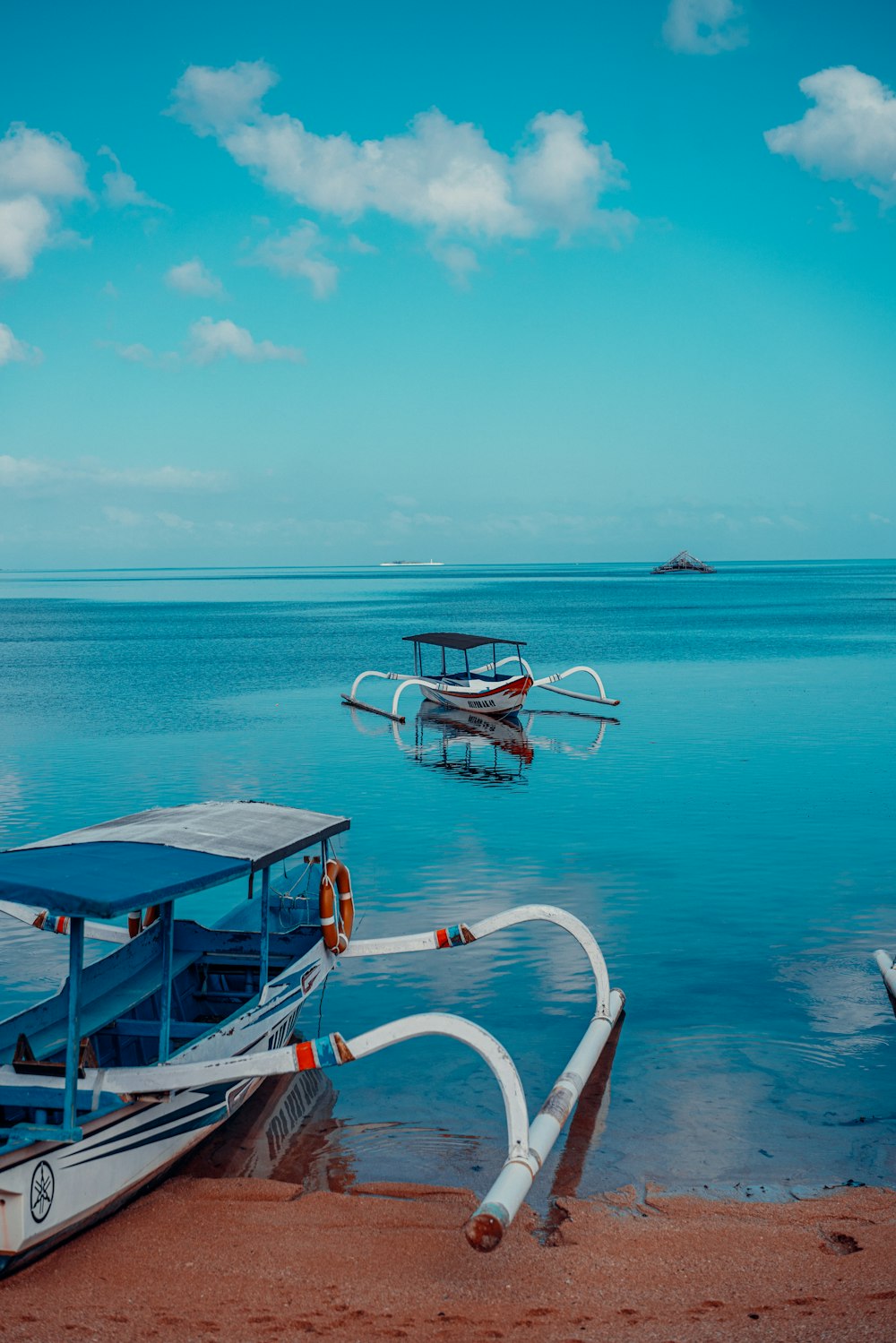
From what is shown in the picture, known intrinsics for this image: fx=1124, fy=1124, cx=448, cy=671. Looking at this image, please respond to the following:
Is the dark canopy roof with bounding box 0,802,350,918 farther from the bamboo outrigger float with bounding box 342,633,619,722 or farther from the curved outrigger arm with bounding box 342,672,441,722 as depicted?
the curved outrigger arm with bounding box 342,672,441,722

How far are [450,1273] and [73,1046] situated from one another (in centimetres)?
302

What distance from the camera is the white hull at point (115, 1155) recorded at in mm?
7398

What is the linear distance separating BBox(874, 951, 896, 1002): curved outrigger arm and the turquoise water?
277 mm

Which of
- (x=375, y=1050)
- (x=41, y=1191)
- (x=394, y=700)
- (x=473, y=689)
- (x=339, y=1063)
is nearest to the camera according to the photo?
(x=41, y=1191)

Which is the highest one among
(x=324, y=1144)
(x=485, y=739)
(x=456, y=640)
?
(x=456, y=640)

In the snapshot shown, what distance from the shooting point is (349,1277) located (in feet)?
24.8

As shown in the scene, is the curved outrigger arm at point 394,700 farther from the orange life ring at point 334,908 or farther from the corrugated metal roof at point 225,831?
the corrugated metal roof at point 225,831

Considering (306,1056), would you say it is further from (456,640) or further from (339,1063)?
(456,640)

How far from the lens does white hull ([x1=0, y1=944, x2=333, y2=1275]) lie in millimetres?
7398

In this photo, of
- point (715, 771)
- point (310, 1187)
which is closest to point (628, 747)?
point (715, 771)

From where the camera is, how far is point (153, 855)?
9.31m

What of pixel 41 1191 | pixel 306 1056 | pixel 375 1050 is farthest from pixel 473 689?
pixel 41 1191

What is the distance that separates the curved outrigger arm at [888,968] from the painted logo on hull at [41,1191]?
30.1 ft

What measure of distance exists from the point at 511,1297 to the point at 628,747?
983 inches
